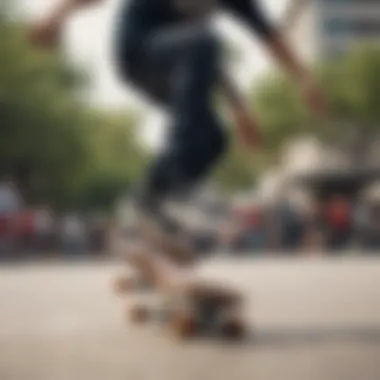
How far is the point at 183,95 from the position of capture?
1.57 m

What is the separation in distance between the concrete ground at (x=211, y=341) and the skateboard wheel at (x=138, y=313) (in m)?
0.02

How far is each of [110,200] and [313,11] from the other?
582mm

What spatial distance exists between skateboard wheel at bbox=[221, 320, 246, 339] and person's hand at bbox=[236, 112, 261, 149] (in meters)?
0.37

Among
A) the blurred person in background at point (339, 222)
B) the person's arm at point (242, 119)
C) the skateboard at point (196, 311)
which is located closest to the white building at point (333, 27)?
the person's arm at point (242, 119)

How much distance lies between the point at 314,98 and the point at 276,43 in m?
0.14

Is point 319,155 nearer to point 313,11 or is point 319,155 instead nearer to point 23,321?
point 313,11

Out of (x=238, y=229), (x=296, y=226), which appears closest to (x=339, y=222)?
(x=296, y=226)

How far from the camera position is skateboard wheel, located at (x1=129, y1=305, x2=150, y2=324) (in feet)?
5.07

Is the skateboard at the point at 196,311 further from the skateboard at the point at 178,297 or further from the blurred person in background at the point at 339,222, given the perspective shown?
the blurred person in background at the point at 339,222

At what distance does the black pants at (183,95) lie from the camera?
1.56 meters

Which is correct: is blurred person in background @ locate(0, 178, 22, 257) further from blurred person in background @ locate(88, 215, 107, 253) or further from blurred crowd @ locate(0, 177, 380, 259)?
blurred person in background @ locate(88, 215, 107, 253)

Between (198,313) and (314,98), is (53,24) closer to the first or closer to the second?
(314,98)

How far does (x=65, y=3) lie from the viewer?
153 centimetres

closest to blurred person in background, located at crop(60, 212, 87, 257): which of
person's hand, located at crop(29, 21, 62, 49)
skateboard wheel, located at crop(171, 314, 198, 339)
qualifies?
skateboard wheel, located at crop(171, 314, 198, 339)
